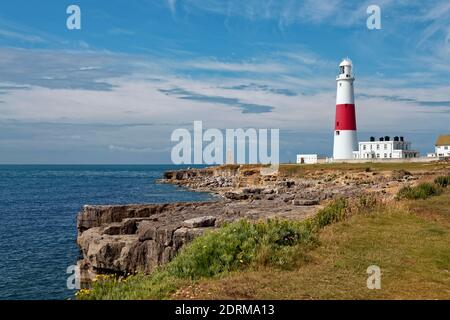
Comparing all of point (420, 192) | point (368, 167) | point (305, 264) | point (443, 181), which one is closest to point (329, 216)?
point (305, 264)

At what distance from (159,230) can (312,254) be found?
365 inches

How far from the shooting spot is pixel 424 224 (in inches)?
641

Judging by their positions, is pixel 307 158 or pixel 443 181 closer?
pixel 443 181

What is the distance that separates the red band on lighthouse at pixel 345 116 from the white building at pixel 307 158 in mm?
13527

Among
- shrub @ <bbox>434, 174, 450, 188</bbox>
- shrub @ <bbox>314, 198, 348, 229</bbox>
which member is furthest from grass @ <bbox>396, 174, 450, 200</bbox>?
shrub @ <bbox>314, 198, 348, 229</bbox>

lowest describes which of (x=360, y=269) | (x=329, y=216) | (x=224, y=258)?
(x=360, y=269)

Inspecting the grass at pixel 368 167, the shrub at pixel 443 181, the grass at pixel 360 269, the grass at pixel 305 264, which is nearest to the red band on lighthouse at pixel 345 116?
the grass at pixel 368 167

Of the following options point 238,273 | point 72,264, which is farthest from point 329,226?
point 72,264

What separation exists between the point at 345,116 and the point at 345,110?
816mm

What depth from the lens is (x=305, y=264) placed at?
1169 cm

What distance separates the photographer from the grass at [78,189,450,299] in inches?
380

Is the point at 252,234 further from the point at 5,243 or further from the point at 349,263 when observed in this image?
the point at 5,243

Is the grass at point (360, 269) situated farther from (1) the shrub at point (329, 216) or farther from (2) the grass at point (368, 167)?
(2) the grass at point (368, 167)

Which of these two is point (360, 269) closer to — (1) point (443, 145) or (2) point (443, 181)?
(2) point (443, 181)
